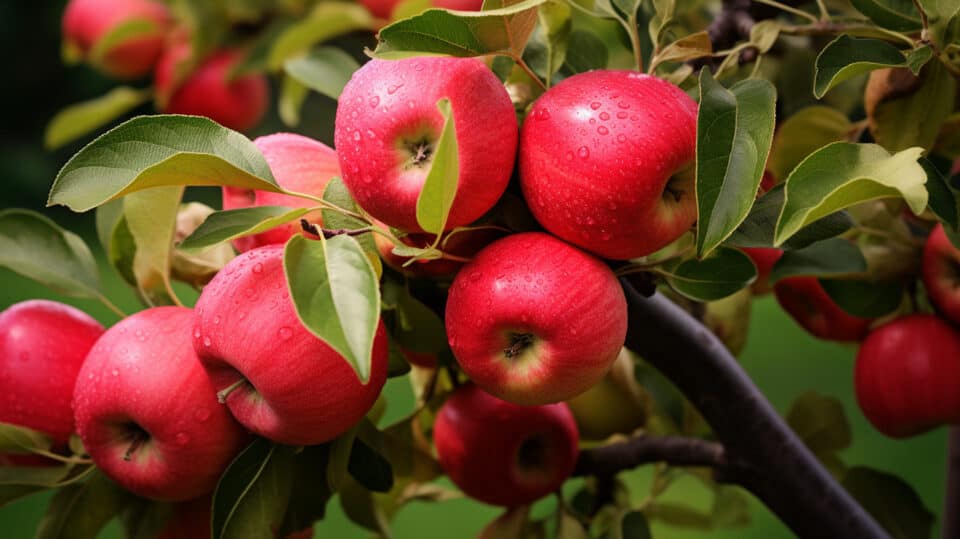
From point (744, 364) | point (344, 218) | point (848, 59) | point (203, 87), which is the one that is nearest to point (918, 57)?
point (848, 59)

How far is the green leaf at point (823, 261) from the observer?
48cm

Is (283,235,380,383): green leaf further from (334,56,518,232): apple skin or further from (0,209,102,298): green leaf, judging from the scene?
(0,209,102,298): green leaf

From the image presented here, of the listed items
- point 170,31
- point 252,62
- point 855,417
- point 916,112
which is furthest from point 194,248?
point 855,417

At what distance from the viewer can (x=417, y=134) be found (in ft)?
1.23

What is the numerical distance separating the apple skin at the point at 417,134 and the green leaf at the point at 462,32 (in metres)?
0.01

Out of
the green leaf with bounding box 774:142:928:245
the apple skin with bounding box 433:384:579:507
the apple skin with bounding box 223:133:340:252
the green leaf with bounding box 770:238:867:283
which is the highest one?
the green leaf with bounding box 774:142:928:245

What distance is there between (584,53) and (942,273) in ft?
0.75

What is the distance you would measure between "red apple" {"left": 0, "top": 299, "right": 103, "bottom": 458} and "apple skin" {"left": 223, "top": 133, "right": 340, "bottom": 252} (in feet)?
0.35

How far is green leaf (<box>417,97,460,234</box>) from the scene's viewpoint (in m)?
0.32

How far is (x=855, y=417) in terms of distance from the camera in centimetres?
122

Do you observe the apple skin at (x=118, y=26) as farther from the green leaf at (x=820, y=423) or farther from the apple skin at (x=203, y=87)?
the green leaf at (x=820, y=423)

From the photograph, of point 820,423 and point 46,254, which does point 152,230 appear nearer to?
point 46,254

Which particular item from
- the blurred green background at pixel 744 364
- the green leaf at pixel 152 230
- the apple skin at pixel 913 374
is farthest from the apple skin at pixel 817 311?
the green leaf at pixel 152 230

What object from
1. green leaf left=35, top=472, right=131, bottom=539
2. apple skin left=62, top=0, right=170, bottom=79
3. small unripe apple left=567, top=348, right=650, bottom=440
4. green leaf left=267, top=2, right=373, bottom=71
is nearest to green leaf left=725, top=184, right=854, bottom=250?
small unripe apple left=567, top=348, right=650, bottom=440
